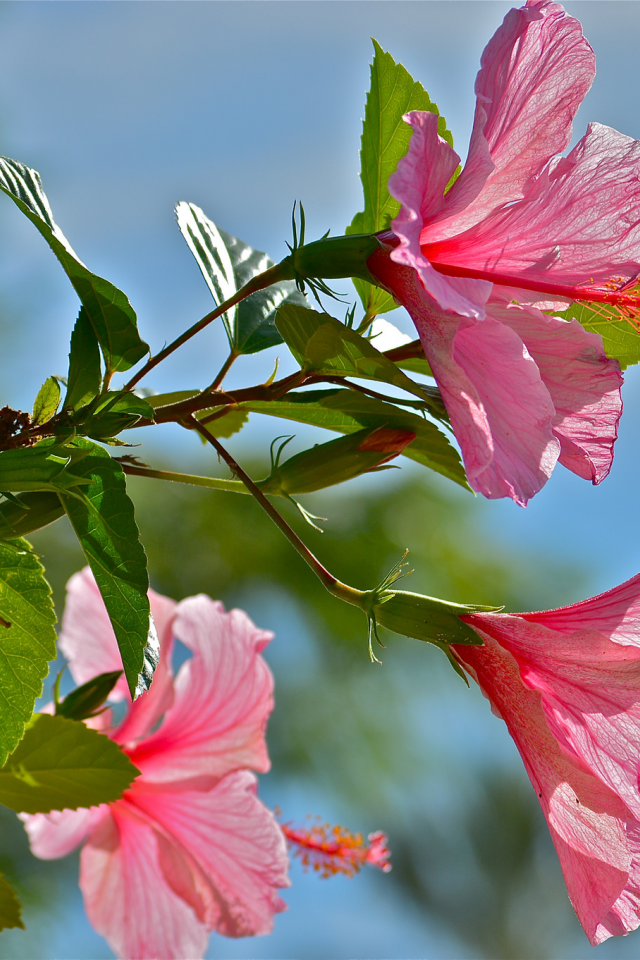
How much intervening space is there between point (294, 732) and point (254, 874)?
578 cm

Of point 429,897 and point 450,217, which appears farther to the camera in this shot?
point 429,897

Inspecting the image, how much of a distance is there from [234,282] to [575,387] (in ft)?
1.18

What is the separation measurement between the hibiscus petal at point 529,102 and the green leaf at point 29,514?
0.33 m

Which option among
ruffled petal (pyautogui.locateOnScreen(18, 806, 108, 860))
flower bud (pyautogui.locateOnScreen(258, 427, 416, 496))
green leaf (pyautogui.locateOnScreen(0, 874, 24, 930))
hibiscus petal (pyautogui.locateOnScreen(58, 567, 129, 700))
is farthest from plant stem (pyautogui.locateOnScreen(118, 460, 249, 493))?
ruffled petal (pyautogui.locateOnScreen(18, 806, 108, 860))

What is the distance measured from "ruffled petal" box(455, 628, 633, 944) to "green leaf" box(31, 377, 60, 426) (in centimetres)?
39

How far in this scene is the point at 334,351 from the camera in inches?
22.7

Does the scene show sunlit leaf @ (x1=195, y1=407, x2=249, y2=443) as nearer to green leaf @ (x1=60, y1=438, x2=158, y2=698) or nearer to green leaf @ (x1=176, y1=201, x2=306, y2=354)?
green leaf @ (x1=176, y1=201, x2=306, y2=354)

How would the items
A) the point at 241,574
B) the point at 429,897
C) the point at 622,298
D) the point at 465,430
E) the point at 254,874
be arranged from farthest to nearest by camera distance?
the point at 241,574
the point at 429,897
the point at 254,874
the point at 622,298
the point at 465,430

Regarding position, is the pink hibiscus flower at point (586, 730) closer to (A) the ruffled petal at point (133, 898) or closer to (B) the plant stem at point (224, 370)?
(B) the plant stem at point (224, 370)

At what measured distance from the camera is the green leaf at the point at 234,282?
2.40ft

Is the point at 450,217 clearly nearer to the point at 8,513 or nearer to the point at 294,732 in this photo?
the point at 8,513

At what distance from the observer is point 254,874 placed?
3.14 feet

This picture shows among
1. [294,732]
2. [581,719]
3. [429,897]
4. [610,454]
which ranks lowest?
[429,897]

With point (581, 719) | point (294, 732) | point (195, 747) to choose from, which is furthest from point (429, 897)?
point (581, 719)
